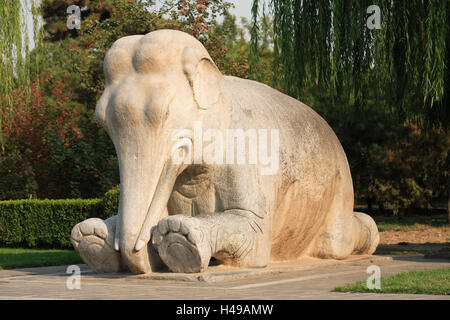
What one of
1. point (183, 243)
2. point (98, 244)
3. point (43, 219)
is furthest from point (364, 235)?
point (43, 219)

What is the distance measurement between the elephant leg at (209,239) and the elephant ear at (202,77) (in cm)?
128

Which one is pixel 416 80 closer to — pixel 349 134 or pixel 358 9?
pixel 358 9

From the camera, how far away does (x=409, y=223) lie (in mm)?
24344

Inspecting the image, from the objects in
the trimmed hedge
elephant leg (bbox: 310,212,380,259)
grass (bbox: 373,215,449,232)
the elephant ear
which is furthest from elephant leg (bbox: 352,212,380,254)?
grass (bbox: 373,215,449,232)

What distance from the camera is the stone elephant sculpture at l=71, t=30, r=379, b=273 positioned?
7859 millimetres

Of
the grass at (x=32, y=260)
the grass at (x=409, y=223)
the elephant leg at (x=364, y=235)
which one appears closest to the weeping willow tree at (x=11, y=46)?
the grass at (x=32, y=260)

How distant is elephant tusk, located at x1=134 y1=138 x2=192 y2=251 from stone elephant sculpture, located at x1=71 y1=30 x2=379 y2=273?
0.01 metres

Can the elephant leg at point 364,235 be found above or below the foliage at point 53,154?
below

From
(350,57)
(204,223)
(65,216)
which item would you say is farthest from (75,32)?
(204,223)

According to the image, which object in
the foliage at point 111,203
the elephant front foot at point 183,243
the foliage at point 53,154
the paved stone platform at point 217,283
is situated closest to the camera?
the paved stone platform at point 217,283

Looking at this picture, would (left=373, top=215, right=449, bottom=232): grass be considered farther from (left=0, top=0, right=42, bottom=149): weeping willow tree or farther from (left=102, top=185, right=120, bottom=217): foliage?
(left=0, top=0, right=42, bottom=149): weeping willow tree

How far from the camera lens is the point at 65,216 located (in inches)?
631

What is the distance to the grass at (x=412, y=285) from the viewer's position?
641 centimetres

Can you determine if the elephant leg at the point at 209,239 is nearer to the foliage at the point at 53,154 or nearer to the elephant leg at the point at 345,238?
the elephant leg at the point at 345,238
